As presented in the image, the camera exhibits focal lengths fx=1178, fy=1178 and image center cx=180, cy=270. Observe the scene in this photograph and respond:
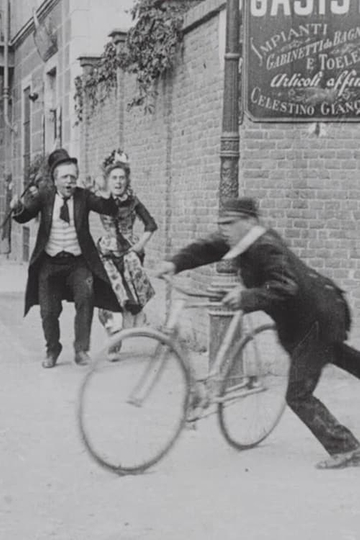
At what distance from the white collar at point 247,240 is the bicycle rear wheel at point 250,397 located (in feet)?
1.99

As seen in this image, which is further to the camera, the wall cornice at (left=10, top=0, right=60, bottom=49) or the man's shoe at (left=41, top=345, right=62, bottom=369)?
the wall cornice at (left=10, top=0, right=60, bottom=49)

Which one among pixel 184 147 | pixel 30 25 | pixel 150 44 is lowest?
pixel 184 147

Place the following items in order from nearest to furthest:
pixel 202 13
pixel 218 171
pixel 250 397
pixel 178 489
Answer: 1. pixel 178 489
2. pixel 250 397
3. pixel 218 171
4. pixel 202 13

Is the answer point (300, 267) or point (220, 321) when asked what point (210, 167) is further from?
point (300, 267)

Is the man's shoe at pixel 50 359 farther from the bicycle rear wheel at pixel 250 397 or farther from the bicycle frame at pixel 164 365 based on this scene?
the bicycle frame at pixel 164 365

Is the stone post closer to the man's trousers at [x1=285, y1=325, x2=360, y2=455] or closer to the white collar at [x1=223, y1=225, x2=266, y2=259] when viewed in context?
the man's trousers at [x1=285, y1=325, x2=360, y2=455]

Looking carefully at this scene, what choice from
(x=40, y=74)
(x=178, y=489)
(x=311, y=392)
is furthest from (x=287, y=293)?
(x=40, y=74)

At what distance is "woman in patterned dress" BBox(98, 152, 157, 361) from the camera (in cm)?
1053

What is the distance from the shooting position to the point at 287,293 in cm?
644

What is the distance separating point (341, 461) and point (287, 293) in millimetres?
1036

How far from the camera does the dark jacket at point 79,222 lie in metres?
10.0

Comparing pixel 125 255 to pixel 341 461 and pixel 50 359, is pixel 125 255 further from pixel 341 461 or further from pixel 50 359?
pixel 341 461

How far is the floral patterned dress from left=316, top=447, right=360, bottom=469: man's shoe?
163 inches

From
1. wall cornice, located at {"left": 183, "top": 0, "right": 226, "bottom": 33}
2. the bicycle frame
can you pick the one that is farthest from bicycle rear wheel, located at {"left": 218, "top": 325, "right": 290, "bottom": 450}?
wall cornice, located at {"left": 183, "top": 0, "right": 226, "bottom": 33}
